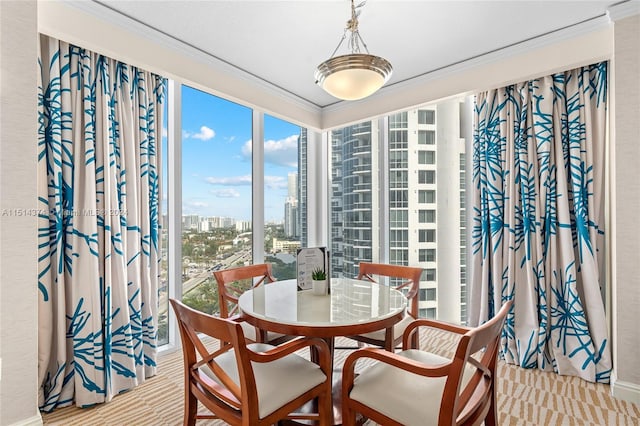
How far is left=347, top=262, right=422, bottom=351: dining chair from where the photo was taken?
6.97ft

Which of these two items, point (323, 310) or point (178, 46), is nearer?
point (323, 310)

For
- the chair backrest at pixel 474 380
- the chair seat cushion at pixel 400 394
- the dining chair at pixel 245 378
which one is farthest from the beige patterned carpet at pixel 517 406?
the chair seat cushion at pixel 400 394

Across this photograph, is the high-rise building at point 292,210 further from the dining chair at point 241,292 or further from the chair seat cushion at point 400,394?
the chair seat cushion at point 400,394

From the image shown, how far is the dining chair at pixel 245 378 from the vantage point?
130 centimetres

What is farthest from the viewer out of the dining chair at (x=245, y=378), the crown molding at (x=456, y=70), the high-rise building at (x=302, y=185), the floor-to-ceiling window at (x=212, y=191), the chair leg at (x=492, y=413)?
the high-rise building at (x=302, y=185)

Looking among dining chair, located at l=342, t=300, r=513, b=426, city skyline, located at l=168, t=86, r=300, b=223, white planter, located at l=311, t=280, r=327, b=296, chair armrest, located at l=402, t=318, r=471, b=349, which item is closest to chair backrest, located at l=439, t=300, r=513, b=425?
dining chair, located at l=342, t=300, r=513, b=426

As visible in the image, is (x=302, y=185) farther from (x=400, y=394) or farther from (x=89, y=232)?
(x=400, y=394)

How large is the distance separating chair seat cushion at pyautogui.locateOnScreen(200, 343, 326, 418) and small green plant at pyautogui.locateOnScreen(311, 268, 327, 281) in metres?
0.57

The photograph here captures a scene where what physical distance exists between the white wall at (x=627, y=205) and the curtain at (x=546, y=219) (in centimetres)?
22

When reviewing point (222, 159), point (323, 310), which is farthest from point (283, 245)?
point (323, 310)

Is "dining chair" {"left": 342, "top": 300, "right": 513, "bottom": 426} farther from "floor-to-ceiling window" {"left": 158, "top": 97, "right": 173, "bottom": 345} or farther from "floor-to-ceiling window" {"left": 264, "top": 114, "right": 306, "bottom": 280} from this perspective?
"floor-to-ceiling window" {"left": 264, "top": 114, "right": 306, "bottom": 280}

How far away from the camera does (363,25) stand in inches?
93.4

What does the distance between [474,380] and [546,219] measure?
1.90 meters

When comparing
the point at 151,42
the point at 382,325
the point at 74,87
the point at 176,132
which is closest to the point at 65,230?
the point at 74,87
